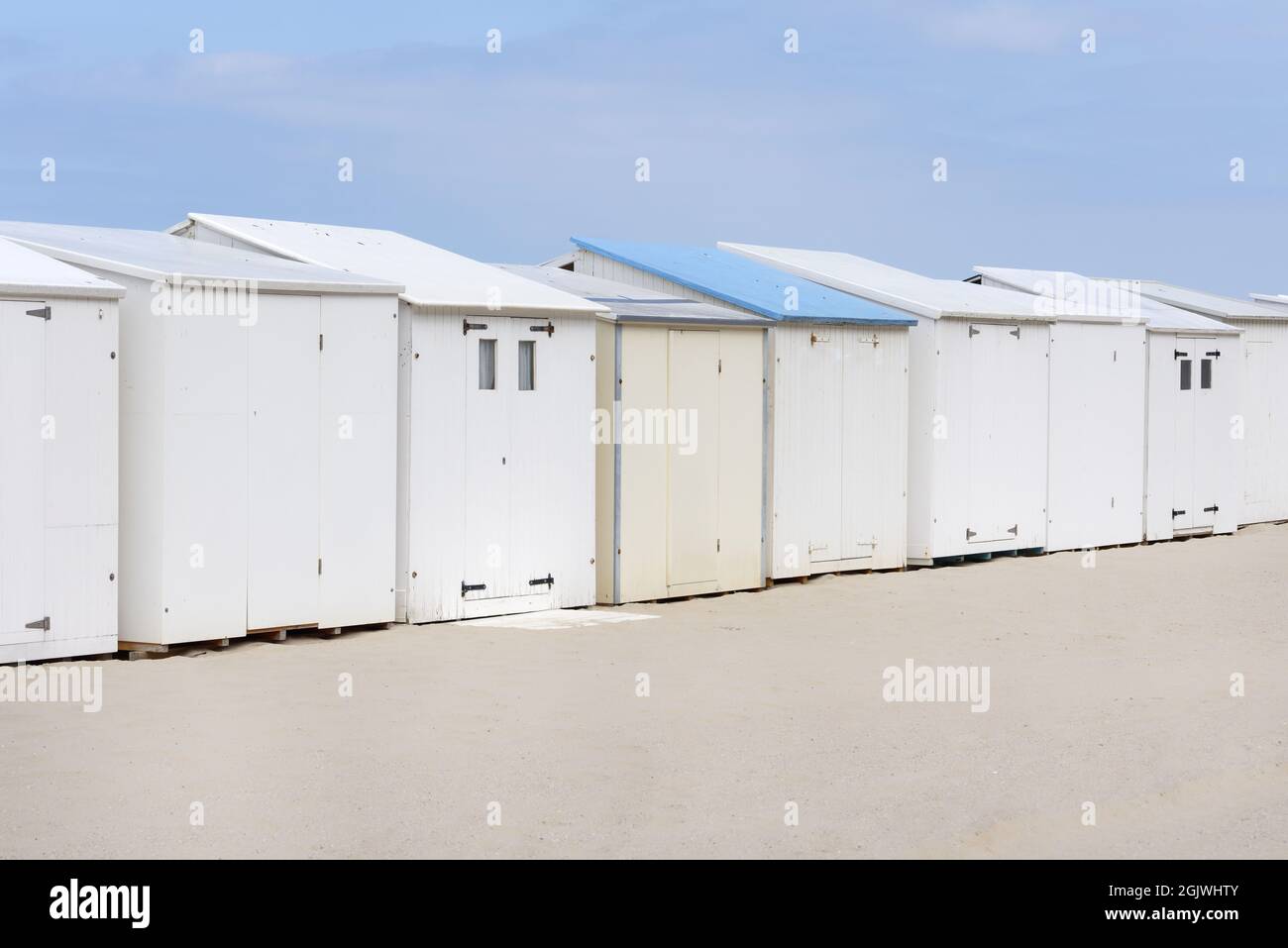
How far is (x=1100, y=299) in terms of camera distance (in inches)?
791

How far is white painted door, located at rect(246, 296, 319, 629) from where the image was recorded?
1091 centimetres

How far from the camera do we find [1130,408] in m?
18.9

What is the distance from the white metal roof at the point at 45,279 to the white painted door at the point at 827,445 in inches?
274

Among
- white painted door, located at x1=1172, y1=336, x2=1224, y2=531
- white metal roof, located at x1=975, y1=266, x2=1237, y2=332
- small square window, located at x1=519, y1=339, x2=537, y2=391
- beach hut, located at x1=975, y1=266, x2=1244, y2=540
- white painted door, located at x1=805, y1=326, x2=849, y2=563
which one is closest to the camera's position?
small square window, located at x1=519, y1=339, x2=537, y2=391

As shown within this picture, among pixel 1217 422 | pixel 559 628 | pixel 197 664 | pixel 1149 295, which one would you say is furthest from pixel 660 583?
pixel 1149 295

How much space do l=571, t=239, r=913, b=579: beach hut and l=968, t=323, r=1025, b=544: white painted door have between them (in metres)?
1.09

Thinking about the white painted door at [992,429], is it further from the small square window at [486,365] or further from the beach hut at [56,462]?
the beach hut at [56,462]

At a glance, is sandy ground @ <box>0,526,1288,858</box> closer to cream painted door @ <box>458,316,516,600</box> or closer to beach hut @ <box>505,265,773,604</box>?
cream painted door @ <box>458,316,516,600</box>

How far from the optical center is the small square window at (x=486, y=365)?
484 inches

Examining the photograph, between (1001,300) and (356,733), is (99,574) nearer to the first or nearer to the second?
(356,733)

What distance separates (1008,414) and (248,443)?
9.18 meters

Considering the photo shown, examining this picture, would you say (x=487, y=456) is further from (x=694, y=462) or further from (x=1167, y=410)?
(x=1167, y=410)

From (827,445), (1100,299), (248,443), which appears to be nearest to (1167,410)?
(1100,299)

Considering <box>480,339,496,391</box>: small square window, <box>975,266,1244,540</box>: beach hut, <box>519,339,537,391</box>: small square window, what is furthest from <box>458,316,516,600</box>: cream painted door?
<box>975,266,1244,540</box>: beach hut
